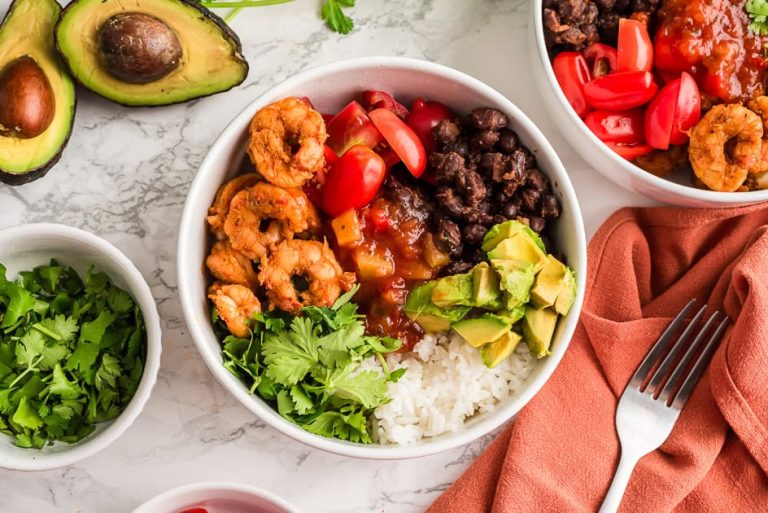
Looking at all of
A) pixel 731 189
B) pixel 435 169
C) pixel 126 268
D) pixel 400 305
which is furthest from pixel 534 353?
pixel 126 268

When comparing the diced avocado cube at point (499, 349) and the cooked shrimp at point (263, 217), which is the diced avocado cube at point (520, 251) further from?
the cooked shrimp at point (263, 217)

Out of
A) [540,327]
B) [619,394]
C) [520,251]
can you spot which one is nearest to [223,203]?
[520,251]

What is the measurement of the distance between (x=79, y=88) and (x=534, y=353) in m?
1.49

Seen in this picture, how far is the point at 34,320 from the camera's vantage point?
262 cm

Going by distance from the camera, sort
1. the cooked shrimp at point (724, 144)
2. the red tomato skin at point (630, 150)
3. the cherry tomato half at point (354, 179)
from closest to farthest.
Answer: the cherry tomato half at point (354, 179) < the cooked shrimp at point (724, 144) < the red tomato skin at point (630, 150)

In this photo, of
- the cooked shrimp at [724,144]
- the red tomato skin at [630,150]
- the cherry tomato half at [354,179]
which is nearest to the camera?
the cherry tomato half at [354,179]

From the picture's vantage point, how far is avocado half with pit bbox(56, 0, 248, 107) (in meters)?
2.57

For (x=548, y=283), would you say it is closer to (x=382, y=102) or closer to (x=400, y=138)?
(x=400, y=138)

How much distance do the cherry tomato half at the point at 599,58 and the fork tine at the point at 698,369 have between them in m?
0.81

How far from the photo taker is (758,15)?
2.74m

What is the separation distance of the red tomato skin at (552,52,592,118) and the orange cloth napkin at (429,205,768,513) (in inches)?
14.6

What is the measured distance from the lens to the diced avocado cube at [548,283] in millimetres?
2480

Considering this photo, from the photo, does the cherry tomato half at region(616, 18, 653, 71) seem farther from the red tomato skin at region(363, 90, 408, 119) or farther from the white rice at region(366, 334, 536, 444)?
the white rice at region(366, 334, 536, 444)

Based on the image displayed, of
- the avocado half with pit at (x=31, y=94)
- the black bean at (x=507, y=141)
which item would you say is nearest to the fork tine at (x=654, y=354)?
the black bean at (x=507, y=141)
